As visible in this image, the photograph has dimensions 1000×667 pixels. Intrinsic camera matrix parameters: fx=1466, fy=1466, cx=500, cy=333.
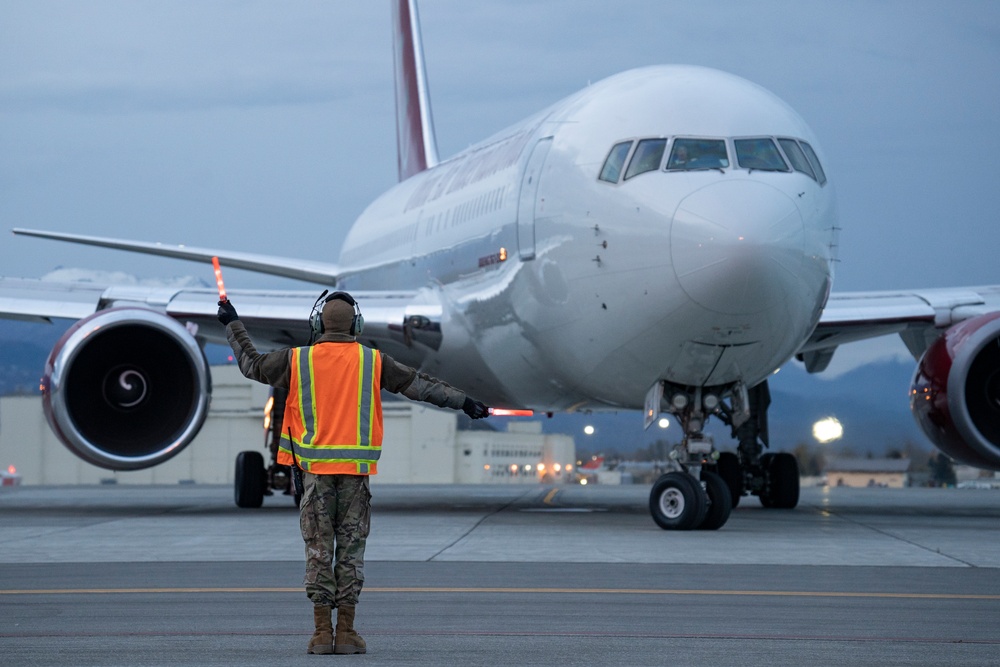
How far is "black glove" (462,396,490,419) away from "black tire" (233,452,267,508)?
10.8 metres

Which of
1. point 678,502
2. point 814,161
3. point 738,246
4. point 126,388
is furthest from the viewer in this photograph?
point 126,388

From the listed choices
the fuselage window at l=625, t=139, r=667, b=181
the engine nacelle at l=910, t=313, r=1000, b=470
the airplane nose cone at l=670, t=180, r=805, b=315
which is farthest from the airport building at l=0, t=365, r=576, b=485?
the airplane nose cone at l=670, t=180, r=805, b=315

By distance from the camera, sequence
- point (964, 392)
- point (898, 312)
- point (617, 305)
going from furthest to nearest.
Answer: point (898, 312) → point (964, 392) → point (617, 305)

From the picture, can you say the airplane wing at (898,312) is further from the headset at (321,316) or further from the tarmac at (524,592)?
the headset at (321,316)

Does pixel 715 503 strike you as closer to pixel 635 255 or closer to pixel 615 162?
pixel 635 255

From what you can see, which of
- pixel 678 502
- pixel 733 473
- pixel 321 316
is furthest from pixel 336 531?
pixel 733 473

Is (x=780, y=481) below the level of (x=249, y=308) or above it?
below

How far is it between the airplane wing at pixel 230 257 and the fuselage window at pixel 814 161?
29.7ft

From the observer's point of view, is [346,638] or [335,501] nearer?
Answer: [346,638]

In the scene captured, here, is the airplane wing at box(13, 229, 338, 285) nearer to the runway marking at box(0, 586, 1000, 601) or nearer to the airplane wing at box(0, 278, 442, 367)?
the airplane wing at box(0, 278, 442, 367)

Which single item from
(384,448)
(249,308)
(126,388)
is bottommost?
(384,448)

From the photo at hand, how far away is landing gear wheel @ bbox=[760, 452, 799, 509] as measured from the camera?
17.1 meters

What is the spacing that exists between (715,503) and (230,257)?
9.27m

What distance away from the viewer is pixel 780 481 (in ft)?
56.0
